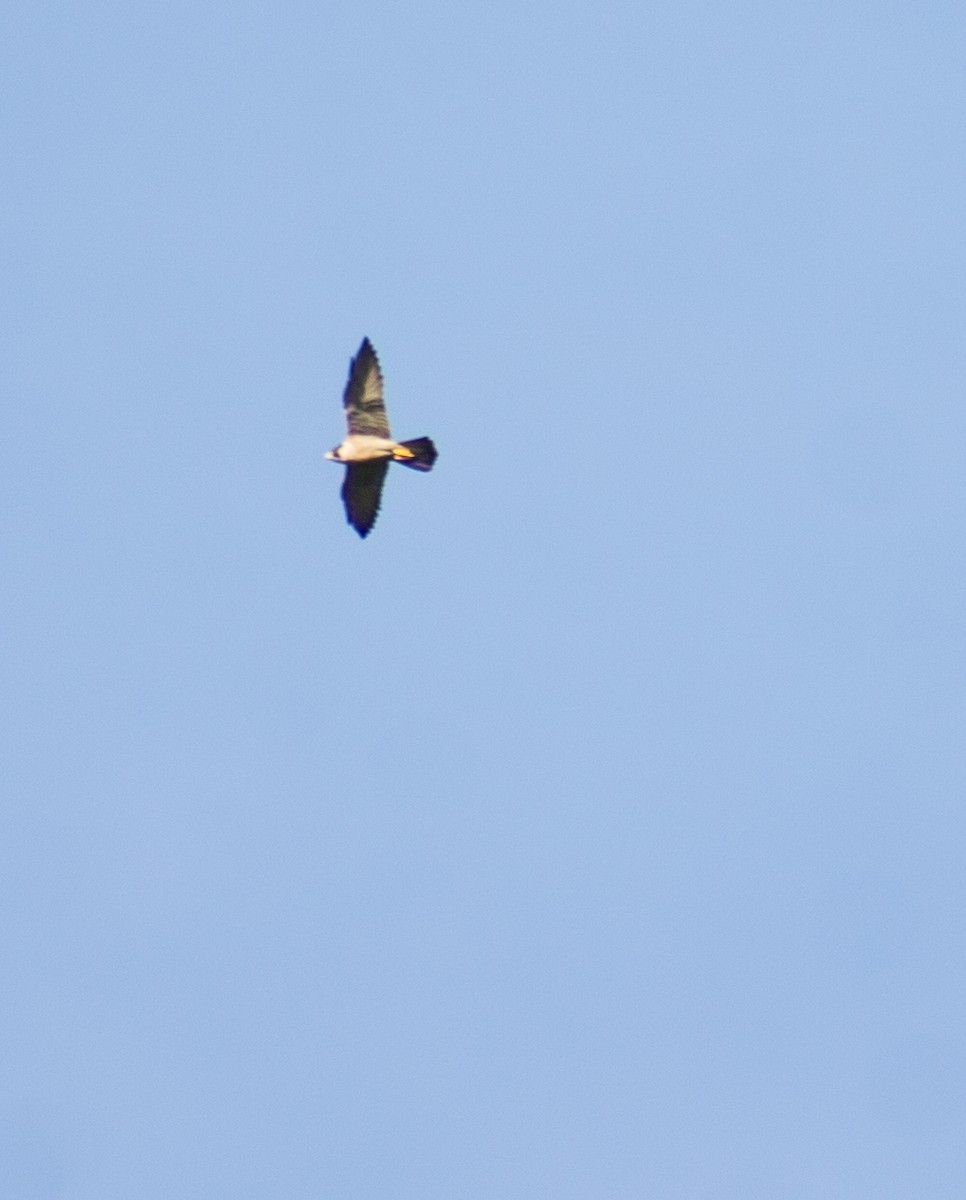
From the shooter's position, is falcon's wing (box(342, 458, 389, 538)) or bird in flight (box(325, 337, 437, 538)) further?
falcon's wing (box(342, 458, 389, 538))

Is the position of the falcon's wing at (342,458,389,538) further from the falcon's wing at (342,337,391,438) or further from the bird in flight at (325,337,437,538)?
the falcon's wing at (342,337,391,438)

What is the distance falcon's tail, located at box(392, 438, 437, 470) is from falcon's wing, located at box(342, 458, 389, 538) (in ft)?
1.49

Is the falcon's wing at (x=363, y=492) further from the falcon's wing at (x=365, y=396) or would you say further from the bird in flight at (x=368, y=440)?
the falcon's wing at (x=365, y=396)

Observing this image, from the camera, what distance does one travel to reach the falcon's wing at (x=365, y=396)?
36.0 meters

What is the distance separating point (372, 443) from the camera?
120ft

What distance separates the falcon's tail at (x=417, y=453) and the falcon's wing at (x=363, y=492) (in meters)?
0.46

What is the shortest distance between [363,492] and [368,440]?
1.01 metres

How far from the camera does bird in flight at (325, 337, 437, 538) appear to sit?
3609 centimetres

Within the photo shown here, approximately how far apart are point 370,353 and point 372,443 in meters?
1.25

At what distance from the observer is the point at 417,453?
36.3 m

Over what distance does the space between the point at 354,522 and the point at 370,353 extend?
8.69 ft

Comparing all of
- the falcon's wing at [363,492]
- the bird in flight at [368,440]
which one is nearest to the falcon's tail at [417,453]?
the bird in flight at [368,440]

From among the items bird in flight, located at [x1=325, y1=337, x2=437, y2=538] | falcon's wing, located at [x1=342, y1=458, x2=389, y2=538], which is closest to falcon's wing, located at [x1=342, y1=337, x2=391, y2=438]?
bird in flight, located at [x1=325, y1=337, x2=437, y2=538]

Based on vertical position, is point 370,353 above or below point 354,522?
above
